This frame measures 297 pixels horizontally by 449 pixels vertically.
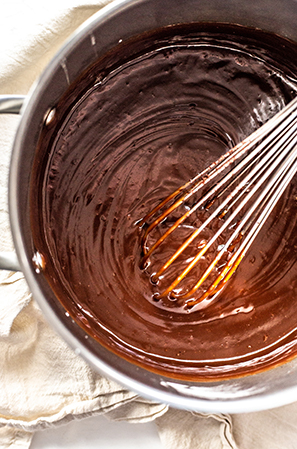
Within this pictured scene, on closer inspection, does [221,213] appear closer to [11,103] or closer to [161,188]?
[161,188]

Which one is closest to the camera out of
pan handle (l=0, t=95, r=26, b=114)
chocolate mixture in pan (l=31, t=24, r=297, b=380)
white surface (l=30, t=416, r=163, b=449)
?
pan handle (l=0, t=95, r=26, b=114)

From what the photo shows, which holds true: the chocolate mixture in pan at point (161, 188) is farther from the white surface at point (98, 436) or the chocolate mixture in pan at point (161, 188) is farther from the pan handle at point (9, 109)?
the white surface at point (98, 436)

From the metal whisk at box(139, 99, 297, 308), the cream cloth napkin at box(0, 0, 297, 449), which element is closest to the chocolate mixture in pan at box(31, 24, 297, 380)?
the metal whisk at box(139, 99, 297, 308)

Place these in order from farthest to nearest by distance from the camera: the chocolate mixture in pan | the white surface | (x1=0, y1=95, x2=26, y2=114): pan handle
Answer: the white surface, the chocolate mixture in pan, (x1=0, y1=95, x2=26, y2=114): pan handle

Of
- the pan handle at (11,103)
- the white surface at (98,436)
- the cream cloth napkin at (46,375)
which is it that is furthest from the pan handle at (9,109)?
the white surface at (98,436)

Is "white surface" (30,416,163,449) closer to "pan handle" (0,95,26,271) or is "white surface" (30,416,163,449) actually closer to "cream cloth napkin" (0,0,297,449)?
"cream cloth napkin" (0,0,297,449)

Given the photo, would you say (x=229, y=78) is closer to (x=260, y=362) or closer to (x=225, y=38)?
(x=225, y=38)

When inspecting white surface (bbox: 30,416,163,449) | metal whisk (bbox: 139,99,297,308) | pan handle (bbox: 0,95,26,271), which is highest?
pan handle (bbox: 0,95,26,271)
